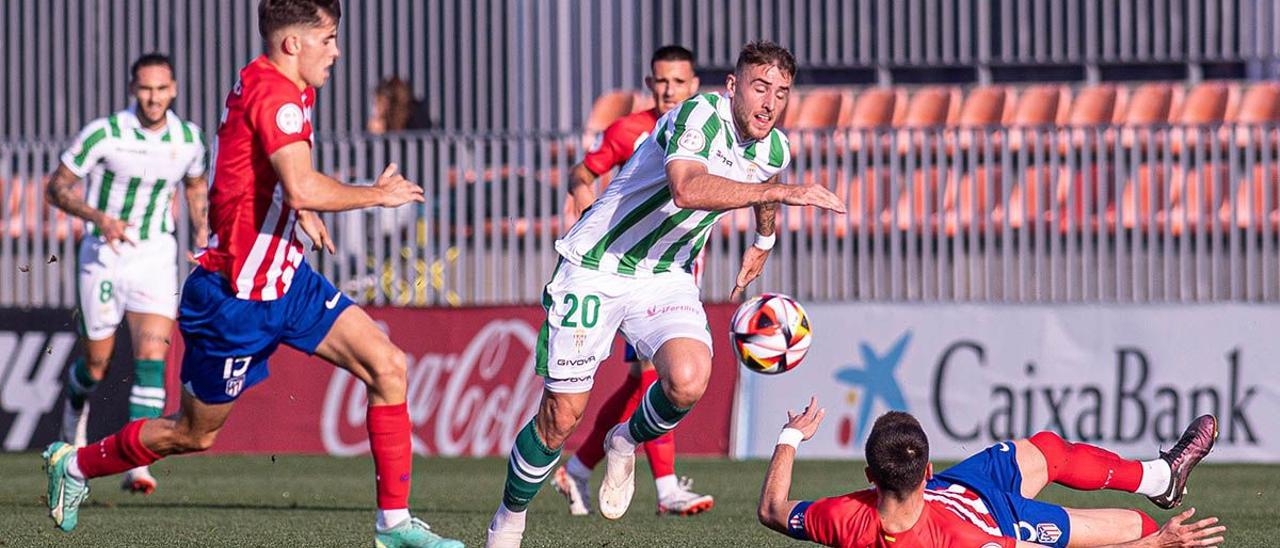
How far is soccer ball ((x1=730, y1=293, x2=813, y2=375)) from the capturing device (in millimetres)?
7199

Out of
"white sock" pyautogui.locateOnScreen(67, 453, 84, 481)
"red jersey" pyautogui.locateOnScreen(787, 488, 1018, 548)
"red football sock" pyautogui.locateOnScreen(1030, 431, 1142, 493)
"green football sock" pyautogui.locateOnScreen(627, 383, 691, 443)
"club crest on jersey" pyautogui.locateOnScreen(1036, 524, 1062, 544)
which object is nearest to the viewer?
"red jersey" pyautogui.locateOnScreen(787, 488, 1018, 548)

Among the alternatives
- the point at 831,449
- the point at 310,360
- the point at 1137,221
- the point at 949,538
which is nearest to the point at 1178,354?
the point at 1137,221

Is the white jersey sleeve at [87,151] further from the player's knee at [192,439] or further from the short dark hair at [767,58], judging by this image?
the short dark hair at [767,58]

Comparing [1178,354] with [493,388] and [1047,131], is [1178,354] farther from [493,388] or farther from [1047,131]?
[493,388]

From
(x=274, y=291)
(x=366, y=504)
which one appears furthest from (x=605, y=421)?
(x=274, y=291)

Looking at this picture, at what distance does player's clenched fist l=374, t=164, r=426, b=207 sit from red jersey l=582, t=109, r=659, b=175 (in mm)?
2693

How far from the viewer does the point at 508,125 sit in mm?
18578

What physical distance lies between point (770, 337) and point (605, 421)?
204cm

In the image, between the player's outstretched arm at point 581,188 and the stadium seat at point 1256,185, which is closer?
the player's outstretched arm at point 581,188

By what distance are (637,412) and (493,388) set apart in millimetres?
5988

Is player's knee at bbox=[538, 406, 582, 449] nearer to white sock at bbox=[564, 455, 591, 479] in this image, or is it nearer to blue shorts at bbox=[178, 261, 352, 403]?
blue shorts at bbox=[178, 261, 352, 403]

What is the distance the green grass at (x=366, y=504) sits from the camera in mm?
7977

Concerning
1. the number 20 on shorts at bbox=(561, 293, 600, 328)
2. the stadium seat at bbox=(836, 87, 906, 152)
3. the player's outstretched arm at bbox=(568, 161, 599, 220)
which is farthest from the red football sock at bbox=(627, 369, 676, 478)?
the stadium seat at bbox=(836, 87, 906, 152)

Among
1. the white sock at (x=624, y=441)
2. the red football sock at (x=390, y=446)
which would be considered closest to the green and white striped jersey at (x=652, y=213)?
the white sock at (x=624, y=441)
